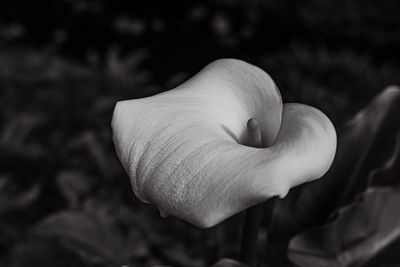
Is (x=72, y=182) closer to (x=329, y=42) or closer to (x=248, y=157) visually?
(x=248, y=157)

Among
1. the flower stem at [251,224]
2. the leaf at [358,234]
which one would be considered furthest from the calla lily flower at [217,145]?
the leaf at [358,234]

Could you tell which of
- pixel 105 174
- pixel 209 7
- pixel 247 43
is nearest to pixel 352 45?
pixel 247 43

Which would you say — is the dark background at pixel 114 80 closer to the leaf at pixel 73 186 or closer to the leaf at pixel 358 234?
the leaf at pixel 73 186

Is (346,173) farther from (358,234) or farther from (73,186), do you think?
(73,186)

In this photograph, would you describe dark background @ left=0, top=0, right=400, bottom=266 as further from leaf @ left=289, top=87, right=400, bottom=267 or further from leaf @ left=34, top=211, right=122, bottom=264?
leaf @ left=289, top=87, right=400, bottom=267

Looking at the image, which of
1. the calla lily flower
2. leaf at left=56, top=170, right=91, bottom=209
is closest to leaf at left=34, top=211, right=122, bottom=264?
leaf at left=56, top=170, right=91, bottom=209

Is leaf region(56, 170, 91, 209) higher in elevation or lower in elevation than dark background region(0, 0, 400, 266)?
higher
